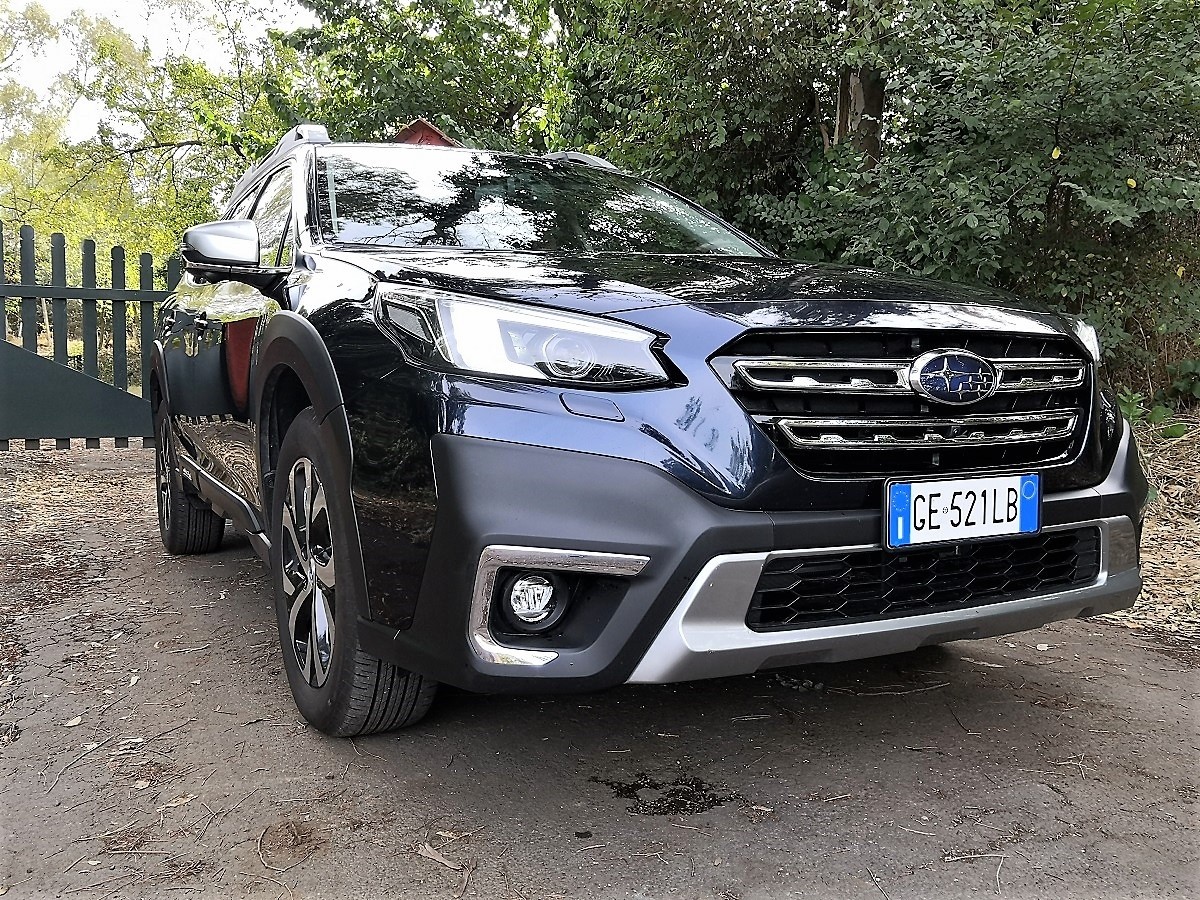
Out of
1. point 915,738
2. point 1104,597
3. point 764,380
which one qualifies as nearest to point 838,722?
point 915,738

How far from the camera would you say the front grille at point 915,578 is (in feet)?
6.29

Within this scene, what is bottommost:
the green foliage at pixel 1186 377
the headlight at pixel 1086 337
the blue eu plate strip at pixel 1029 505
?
the green foliage at pixel 1186 377

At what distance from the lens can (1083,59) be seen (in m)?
4.93

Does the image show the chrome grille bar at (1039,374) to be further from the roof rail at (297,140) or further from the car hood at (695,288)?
the roof rail at (297,140)

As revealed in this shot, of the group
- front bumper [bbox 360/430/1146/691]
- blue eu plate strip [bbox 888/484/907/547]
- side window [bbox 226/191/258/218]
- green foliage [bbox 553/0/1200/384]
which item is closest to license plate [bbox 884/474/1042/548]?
blue eu plate strip [bbox 888/484/907/547]

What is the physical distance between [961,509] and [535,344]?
92 centimetres

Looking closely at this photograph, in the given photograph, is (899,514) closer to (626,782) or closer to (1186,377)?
(626,782)

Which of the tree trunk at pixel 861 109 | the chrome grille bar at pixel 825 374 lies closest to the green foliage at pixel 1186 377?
the tree trunk at pixel 861 109

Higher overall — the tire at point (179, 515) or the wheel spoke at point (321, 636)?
the wheel spoke at point (321, 636)

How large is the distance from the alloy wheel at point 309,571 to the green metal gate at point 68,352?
5385mm

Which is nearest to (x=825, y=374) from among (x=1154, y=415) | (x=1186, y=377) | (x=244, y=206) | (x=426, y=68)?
(x=244, y=206)

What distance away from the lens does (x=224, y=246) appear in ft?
8.87

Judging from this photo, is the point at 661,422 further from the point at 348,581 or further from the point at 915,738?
the point at 915,738

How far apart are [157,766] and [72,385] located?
6.10 metres
